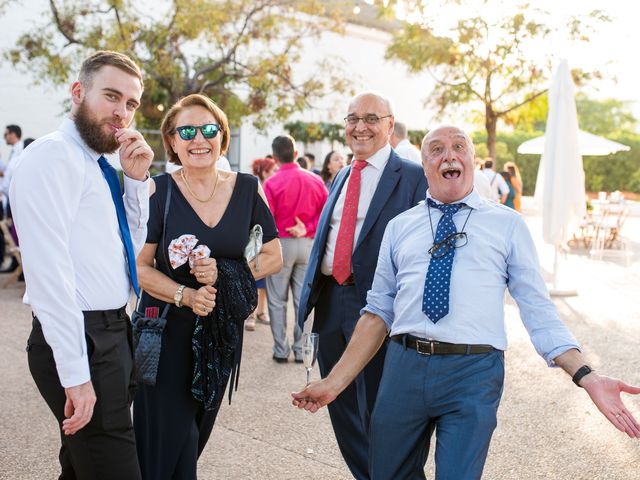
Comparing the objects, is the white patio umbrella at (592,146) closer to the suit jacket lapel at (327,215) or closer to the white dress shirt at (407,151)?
the white dress shirt at (407,151)

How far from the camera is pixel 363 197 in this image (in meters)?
4.41

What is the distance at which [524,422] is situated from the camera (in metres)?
5.60

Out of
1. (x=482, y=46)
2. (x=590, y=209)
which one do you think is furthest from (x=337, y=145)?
(x=590, y=209)

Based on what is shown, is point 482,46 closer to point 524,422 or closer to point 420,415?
point 524,422

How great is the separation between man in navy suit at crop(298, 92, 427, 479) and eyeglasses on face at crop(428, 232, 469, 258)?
1.21 metres

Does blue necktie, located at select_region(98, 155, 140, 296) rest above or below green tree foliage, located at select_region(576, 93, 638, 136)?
below

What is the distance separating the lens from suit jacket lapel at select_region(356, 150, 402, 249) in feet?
13.8

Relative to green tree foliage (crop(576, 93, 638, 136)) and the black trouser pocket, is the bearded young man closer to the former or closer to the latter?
the black trouser pocket

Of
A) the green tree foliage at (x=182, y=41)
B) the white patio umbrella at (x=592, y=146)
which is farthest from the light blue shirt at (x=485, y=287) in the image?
the white patio umbrella at (x=592, y=146)

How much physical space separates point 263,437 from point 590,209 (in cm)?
1565

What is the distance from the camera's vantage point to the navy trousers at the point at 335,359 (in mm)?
4266

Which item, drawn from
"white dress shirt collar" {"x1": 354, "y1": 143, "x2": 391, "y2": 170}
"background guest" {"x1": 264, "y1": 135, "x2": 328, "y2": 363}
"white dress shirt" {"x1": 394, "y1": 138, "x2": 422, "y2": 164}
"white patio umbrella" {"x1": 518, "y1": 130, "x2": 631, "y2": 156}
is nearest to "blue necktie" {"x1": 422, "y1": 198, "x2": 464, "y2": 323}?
"white dress shirt collar" {"x1": 354, "y1": 143, "x2": 391, "y2": 170}

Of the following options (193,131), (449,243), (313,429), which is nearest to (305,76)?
(313,429)

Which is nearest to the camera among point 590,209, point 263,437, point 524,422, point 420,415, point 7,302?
point 420,415
